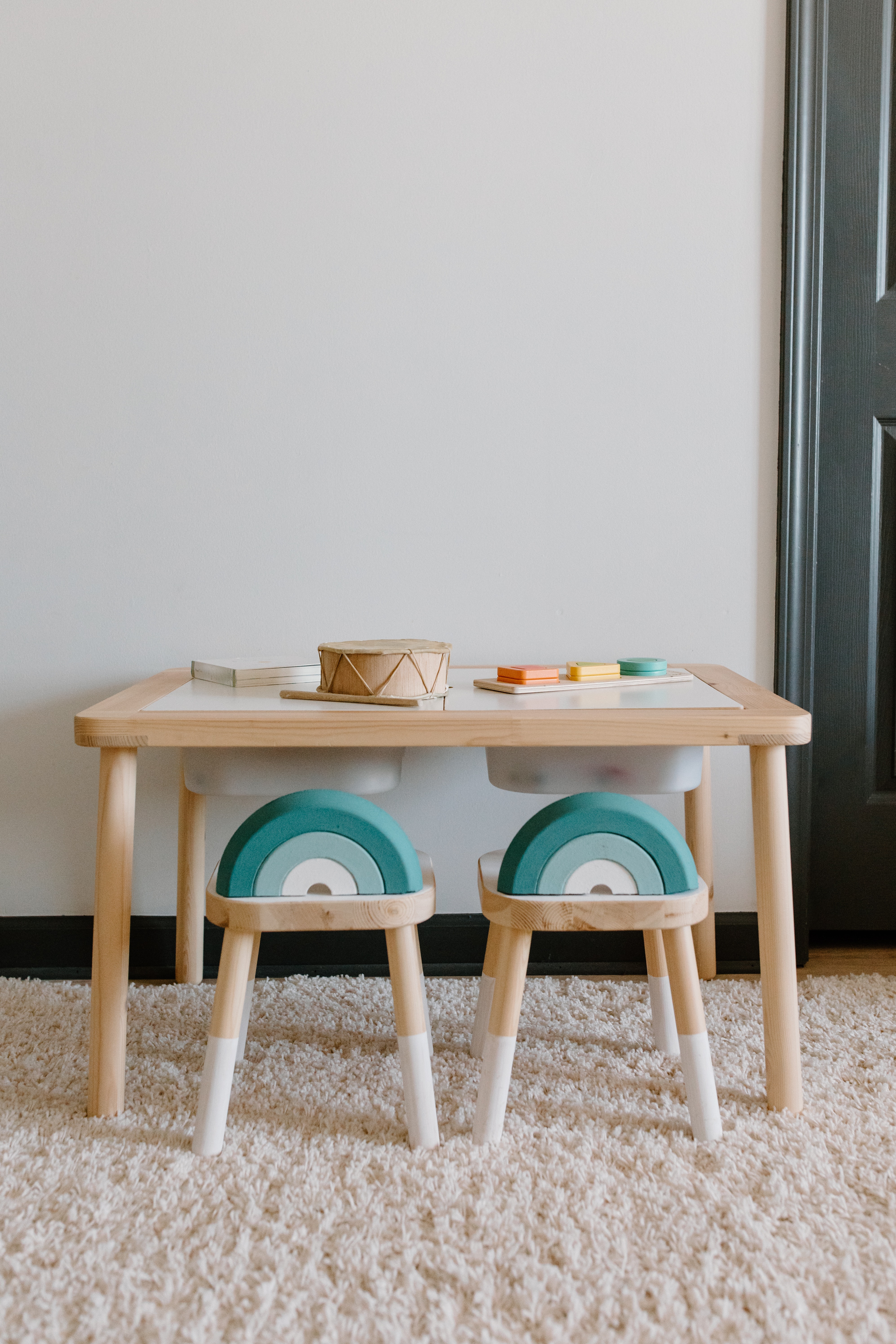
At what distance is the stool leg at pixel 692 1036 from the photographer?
1.17m

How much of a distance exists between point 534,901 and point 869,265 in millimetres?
1360

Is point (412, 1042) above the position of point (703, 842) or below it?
below

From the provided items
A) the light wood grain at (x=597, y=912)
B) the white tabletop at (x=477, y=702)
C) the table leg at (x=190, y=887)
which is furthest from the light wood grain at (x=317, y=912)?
the table leg at (x=190, y=887)

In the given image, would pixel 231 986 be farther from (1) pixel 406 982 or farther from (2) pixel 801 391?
(2) pixel 801 391

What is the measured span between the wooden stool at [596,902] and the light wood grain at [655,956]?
20 cm

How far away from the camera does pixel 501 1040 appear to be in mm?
1154

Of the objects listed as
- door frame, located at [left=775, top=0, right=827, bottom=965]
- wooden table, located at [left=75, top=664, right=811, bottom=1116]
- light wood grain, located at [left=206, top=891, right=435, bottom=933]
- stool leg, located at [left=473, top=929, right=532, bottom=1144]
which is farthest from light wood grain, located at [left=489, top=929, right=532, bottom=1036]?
door frame, located at [left=775, top=0, right=827, bottom=965]

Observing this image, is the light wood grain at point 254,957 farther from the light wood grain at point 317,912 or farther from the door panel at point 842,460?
the door panel at point 842,460

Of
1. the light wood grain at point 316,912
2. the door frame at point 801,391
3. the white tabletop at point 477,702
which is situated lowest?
the light wood grain at point 316,912

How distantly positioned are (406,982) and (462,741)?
0.96ft

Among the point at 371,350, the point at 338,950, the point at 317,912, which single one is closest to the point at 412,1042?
the point at 317,912

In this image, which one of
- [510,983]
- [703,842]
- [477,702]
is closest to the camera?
[510,983]

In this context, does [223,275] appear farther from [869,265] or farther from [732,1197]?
[732,1197]

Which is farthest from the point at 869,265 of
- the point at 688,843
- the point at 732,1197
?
the point at 732,1197
